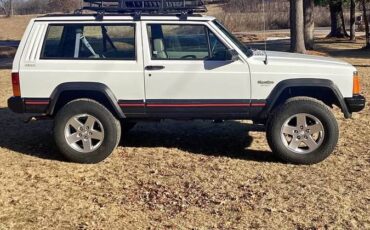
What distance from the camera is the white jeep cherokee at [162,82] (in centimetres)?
623

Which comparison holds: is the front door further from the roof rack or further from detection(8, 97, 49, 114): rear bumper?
detection(8, 97, 49, 114): rear bumper

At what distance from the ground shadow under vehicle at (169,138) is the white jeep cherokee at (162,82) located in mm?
553

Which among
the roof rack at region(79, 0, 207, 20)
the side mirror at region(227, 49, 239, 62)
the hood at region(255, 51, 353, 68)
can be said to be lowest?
the hood at region(255, 51, 353, 68)

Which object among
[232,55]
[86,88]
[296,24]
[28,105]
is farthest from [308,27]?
[28,105]

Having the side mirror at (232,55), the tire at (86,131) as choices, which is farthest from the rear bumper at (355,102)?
the tire at (86,131)

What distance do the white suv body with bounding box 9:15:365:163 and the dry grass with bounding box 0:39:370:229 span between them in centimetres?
56

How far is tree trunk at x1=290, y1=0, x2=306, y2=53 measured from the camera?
17625 millimetres

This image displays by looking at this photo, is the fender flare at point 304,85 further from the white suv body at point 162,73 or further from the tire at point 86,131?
the tire at point 86,131

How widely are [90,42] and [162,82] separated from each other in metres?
1.03

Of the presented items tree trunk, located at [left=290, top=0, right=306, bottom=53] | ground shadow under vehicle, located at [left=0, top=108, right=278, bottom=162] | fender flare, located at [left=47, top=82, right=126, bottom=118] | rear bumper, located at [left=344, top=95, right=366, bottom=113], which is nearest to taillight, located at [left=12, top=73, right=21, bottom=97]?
fender flare, located at [left=47, top=82, right=126, bottom=118]

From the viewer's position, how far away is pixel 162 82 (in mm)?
6312

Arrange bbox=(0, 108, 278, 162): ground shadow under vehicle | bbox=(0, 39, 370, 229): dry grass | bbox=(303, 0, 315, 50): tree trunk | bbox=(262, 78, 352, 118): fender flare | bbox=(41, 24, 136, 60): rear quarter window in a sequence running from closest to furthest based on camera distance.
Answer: bbox=(0, 39, 370, 229): dry grass
bbox=(262, 78, 352, 118): fender flare
bbox=(41, 24, 136, 60): rear quarter window
bbox=(0, 108, 278, 162): ground shadow under vehicle
bbox=(303, 0, 315, 50): tree trunk

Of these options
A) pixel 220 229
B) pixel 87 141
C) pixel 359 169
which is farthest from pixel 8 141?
pixel 359 169

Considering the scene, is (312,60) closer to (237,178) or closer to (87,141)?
(237,178)
